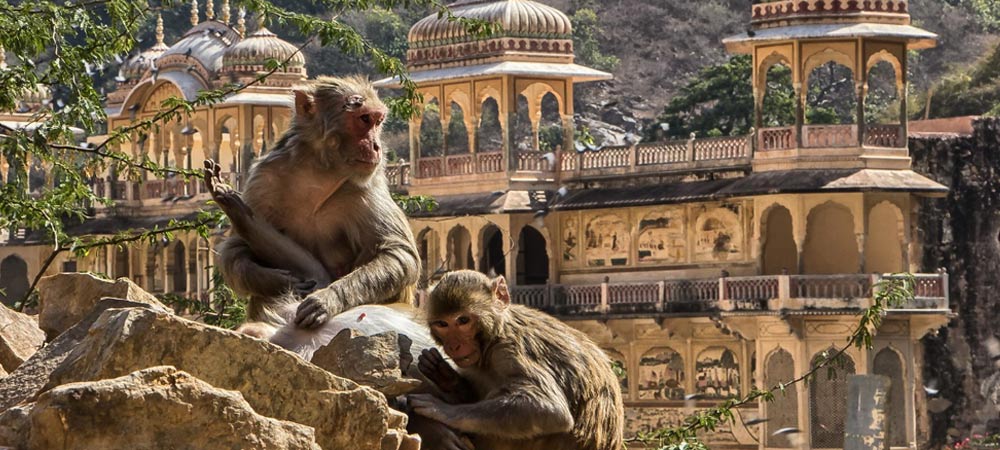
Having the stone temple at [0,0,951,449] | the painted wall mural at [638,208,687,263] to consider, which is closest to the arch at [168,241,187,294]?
the stone temple at [0,0,951,449]

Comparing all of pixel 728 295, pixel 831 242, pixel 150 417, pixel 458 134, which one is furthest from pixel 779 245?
pixel 150 417

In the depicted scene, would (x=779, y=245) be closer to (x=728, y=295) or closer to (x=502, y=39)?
(x=728, y=295)

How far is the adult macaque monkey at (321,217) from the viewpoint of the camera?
313 inches

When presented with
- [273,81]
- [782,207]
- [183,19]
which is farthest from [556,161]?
[183,19]

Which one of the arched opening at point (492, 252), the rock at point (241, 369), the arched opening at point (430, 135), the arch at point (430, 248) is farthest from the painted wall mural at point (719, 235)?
the rock at point (241, 369)

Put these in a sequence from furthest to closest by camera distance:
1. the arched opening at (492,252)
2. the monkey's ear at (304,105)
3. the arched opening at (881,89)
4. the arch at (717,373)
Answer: the arched opening at (881,89)
the arched opening at (492,252)
the arch at (717,373)
the monkey's ear at (304,105)

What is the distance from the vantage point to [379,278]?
7883 millimetres

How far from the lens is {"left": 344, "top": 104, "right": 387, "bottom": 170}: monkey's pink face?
7984mm

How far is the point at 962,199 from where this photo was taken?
153 ft

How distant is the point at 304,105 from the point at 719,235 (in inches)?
1528

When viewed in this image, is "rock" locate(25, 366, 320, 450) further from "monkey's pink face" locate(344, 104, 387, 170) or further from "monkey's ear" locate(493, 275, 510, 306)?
"monkey's pink face" locate(344, 104, 387, 170)

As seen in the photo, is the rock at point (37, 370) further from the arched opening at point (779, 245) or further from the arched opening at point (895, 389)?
the arched opening at point (779, 245)

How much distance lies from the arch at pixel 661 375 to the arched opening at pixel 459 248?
15.0ft

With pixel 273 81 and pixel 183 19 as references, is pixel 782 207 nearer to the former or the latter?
pixel 273 81
